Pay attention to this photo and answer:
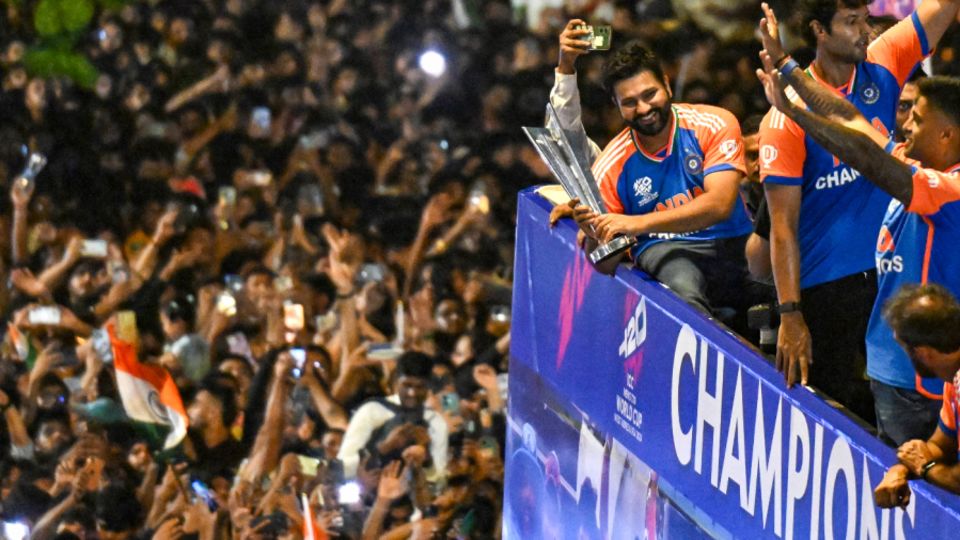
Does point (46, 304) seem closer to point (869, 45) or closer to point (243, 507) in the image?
point (243, 507)

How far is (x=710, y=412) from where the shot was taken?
542cm

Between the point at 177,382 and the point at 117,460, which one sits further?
the point at 177,382

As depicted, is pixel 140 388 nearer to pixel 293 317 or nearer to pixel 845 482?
pixel 293 317

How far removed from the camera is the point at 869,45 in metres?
5.75

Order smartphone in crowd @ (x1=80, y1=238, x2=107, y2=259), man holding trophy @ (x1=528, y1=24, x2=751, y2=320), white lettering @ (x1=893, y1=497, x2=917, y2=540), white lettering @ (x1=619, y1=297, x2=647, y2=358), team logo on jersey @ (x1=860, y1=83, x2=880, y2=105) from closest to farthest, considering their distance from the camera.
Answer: white lettering @ (x1=893, y1=497, x2=917, y2=540) → team logo on jersey @ (x1=860, y1=83, x2=880, y2=105) → white lettering @ (x1=619, y1=297, x2=647, y2=358) → man holding trophy @ (x1=528, y1=24, x2=751, y2=320) → smartphone in crowd @ (x1=80, y1=238, x2=107, y2=259)

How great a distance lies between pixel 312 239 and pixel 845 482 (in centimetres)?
897

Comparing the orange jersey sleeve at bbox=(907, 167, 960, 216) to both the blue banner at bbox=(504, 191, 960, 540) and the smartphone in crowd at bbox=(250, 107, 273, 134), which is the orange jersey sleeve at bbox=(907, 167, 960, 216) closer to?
the blue banner at bbox=(504, 191, 960, 540)

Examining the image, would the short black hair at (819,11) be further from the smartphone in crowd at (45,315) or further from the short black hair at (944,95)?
the smartphone in crowd at (45,315)

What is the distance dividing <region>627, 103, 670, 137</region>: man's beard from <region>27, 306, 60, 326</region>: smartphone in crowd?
691 cm

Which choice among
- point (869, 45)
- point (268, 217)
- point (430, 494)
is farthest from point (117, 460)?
point (869, 45)

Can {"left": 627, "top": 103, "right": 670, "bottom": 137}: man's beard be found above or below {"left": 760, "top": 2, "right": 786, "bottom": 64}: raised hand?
below

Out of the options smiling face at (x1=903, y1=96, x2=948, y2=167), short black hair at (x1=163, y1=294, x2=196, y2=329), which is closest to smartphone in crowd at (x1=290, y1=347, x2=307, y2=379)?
short black hair at (x1=163, y1=294, x2=196, y2=329)

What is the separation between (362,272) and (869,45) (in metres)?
6.88

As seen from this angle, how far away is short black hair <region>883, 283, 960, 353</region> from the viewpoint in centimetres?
436
